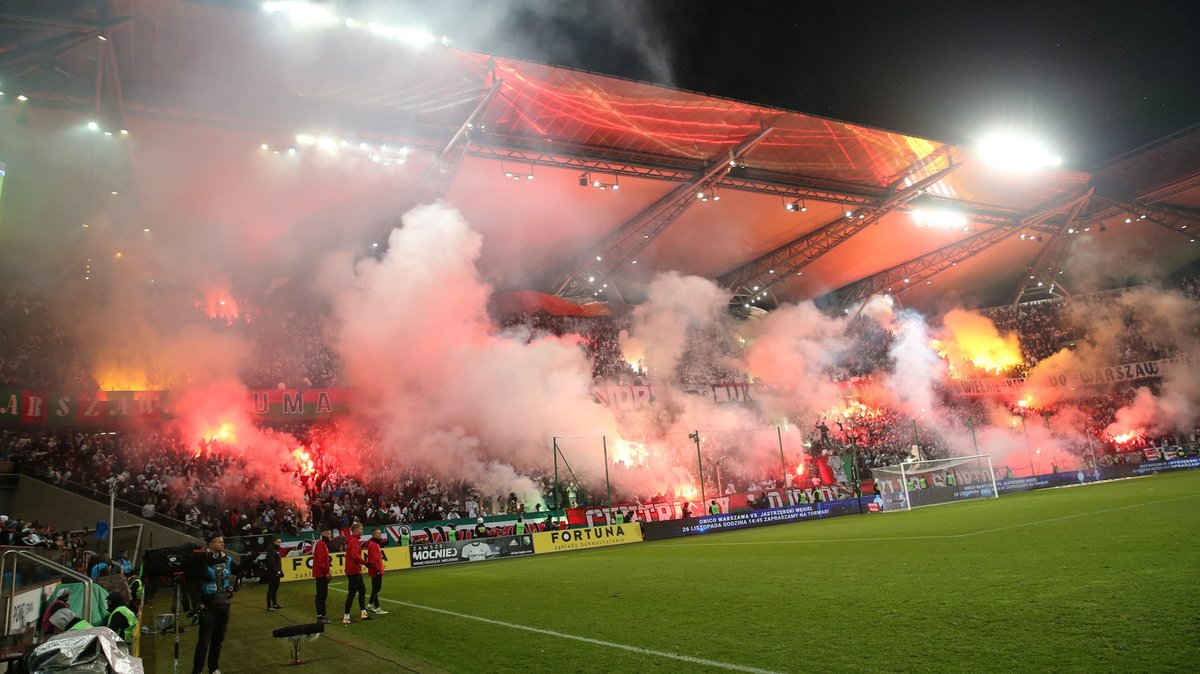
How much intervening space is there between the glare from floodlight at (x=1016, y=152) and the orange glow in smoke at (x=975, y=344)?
19994 millimetres

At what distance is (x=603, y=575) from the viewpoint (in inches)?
494

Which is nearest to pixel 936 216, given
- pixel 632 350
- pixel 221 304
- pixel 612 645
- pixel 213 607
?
pixel 632 350

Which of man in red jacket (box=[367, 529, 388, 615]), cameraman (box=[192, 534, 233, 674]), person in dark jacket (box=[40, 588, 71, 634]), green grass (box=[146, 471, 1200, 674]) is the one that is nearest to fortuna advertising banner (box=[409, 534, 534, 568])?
green grass (box=[146, 471, 1200, 674])

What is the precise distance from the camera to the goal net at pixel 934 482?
2567cm

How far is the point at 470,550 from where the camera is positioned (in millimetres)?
19875

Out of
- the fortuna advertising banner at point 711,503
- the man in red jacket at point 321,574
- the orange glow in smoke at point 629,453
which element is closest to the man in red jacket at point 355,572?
the man in red jacket at point 321,574

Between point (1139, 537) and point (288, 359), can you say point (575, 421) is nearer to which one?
point (288, 359)

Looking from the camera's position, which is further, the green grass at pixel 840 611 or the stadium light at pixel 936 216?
the stadium light at pixel 936 216

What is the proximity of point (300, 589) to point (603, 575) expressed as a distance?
26.1 feet

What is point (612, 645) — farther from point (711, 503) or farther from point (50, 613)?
point (711, 503)

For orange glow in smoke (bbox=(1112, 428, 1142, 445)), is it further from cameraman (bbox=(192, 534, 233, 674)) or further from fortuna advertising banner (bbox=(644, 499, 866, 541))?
cameraman (bbox=(192, 534, 233, 674))

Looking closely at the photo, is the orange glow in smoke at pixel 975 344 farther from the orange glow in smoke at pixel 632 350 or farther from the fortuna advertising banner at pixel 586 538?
the fortuna advertising banner at pixel 586 538

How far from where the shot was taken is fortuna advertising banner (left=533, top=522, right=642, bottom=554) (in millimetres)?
20859

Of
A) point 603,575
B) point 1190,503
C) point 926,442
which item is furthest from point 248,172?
point 926,442
